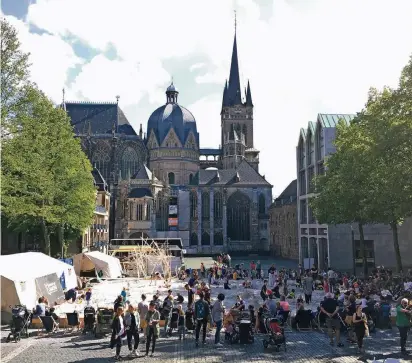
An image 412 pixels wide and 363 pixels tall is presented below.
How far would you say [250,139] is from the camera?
102750 millimetres

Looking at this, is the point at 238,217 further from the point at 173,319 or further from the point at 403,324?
the point at 403,324

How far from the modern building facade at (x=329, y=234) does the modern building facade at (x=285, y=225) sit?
9953 mm

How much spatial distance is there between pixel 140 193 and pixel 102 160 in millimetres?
15359

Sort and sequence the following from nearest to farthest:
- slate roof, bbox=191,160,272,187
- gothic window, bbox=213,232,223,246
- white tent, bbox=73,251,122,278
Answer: white tent, bbox=73,251,122,278 < gothic window, bbox=213,232,223,246 < slate roof, bbox=191,160,272,187

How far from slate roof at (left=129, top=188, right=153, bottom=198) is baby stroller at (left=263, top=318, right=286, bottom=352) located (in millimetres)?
60710

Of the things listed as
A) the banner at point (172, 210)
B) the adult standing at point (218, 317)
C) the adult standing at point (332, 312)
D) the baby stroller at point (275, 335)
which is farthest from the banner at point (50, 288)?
the banner at point (172, 210)

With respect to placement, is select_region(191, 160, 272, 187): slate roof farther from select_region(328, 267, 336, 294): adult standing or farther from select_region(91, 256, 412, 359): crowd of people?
select_region(91, 256, 412, 359): crowd of people

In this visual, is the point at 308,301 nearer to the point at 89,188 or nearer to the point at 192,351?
the point at 192,351

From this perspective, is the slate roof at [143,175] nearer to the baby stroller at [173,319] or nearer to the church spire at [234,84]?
the church spire at [234,84]

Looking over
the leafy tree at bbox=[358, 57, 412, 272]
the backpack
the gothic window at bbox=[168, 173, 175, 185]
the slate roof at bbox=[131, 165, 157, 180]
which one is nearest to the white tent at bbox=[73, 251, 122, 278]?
the backpack

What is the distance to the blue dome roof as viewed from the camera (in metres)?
88.9

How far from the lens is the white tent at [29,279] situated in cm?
1694

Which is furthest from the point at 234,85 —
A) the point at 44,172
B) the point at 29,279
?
the point at 29,279

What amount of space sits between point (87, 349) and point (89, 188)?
1929cm
